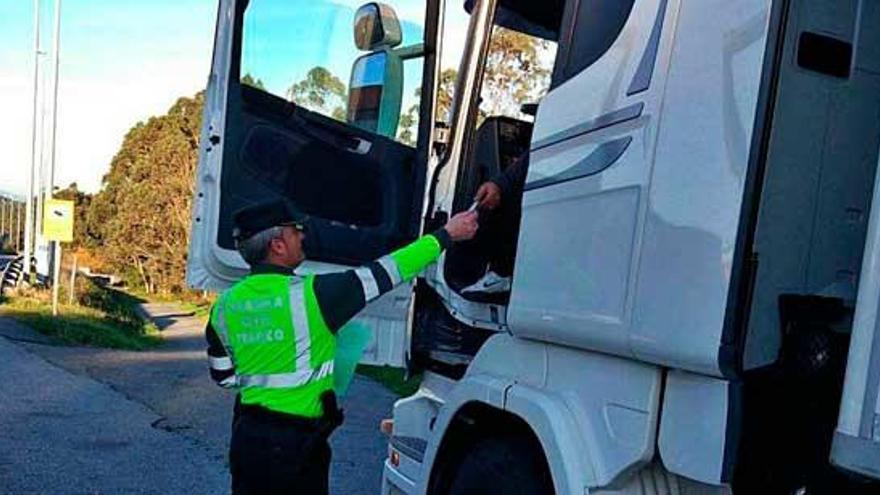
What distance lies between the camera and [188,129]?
1435 inches

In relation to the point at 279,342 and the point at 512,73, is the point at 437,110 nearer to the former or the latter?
the point at 512,73

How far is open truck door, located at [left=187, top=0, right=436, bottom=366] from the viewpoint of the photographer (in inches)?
169

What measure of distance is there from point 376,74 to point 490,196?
91 centimetres

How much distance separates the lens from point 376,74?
423cm

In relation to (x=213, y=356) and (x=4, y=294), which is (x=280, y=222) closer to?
(x=213, y=356)

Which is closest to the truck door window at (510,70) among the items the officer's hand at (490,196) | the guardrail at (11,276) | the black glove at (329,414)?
the officer's hand at (490,196)

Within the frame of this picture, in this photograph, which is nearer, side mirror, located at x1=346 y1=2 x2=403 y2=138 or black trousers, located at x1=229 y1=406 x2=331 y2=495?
black trousers, located at x1=229 y1=406 x2=331 y2=495

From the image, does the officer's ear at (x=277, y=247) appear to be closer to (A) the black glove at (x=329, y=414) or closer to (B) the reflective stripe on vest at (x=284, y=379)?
(B) the reflective stripe on vest at (x=284, y=379)

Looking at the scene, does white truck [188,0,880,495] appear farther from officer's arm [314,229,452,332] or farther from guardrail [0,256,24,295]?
guardrail [0,256,24,295]

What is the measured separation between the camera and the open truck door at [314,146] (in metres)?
4.30

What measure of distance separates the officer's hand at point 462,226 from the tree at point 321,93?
1.05m

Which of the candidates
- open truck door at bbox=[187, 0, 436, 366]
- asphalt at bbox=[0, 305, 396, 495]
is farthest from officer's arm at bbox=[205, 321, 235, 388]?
asphalt at bbox=[0, 305, 396, 495]

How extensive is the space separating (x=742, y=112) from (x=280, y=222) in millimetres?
1852

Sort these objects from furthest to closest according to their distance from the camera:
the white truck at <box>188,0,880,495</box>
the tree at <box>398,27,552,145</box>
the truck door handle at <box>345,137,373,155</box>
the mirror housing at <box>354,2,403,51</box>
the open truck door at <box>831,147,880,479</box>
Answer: the truck door handle at <box>345,137,373,155</box> → the mirror housing at <box>354,2,403,51</box> → the tree at <box>398,27,552,145</box> → the white truck at <box>188,0,880,495</box> → the open truck door at <box>831,147,880,479</box>
